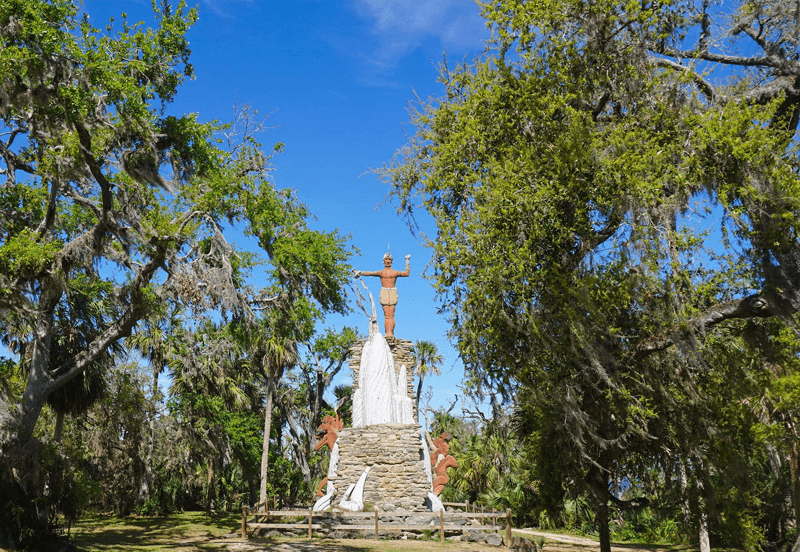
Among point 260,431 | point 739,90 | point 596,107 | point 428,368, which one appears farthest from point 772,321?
point 428,368

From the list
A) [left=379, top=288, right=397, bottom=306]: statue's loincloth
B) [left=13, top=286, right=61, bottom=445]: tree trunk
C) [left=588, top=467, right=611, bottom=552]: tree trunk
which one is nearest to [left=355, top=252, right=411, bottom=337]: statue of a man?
[left=379, top=288, right=397, bottom=306]: statue's loincloth

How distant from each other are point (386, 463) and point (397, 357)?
14.2 ft

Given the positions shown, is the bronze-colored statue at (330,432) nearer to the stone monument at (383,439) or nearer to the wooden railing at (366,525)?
the stone monument at (383,439)

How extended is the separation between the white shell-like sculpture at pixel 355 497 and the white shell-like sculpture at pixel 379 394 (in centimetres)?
224

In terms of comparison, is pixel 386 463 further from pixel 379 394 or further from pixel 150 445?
pixel 150 445

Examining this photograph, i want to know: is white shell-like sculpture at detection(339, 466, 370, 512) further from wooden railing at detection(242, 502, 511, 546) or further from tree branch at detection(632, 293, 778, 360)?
tree branch at detection(632, 293, 778, 360)

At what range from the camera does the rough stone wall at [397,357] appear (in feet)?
69.5

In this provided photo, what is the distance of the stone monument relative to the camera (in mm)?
17859

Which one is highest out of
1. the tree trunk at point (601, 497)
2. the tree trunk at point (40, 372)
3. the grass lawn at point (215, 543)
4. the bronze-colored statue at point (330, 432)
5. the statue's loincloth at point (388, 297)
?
the statue's loincloth at point (388, 297)

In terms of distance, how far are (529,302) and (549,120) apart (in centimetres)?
274

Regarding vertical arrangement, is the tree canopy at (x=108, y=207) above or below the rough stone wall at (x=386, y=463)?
above

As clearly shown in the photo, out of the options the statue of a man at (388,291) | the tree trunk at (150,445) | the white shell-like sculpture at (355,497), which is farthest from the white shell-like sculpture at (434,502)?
the tree trunk at (150,445)

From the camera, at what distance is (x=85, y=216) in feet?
48.4

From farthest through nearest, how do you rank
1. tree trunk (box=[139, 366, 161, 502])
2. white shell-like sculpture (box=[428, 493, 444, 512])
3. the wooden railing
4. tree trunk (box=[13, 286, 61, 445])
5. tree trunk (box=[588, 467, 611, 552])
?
tree trunk (box=[139, 366, 161, 502]) → white shell-like sculpture (box=[428, 493, 444, 512]) → the wooden railing → tree trunk (box=[13, 286, 61, 445]) → tree trunk (box=[588, 467, 611, 552])
